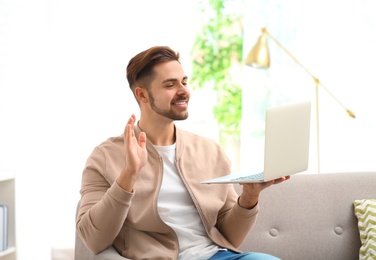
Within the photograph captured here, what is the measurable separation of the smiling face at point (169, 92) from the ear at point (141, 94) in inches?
1.0

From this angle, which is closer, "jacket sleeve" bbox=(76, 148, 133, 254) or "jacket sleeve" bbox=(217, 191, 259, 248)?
"jacket sleeve" bbox=(76, 148, 133, 254)

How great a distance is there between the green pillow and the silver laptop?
25.6 inches

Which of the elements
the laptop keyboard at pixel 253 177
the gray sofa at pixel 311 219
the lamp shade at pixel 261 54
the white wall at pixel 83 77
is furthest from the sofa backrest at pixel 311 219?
the white wall at pixel 83 77

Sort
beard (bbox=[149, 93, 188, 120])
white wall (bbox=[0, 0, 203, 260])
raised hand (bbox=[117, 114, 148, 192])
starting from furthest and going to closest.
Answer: white wall (bbox=[0, 0, 203, 260]) < beard (bbox=[149, 93, 188, 120]) < raised hand (bbox=[117, 114, 148, 192])

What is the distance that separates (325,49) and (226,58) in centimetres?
122

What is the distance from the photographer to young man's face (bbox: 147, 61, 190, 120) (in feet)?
6.90

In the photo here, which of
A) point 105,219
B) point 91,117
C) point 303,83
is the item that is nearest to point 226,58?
point 303,83

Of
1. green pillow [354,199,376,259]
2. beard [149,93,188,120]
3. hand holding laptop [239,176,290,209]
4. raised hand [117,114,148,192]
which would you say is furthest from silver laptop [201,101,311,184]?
green pillow [354,199,376,259]

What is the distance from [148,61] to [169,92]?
13cm

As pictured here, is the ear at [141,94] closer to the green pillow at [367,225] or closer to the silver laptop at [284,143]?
the silver laptop at [284,143]

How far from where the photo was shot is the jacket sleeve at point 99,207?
1872 millimetres

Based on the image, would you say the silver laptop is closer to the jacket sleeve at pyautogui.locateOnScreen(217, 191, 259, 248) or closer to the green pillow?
the jacket sleeve at pyautogui.locateOnScreen(217, 191, 259, 248)

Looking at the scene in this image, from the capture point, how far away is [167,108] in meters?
2.10

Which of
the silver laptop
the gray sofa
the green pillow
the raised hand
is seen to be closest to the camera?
the silver laptop
